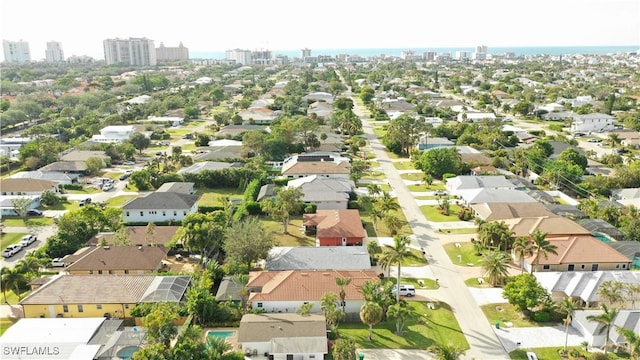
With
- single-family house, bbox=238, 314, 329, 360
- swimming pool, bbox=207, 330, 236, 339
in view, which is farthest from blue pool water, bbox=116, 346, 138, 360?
single-family house, bbox=238, 314, 329, 360

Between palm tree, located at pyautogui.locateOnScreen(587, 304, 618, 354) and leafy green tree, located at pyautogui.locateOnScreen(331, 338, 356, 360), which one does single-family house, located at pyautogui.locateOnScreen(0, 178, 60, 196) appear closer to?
leafy green tree, located at pyautogui.locateOnScreen(331, 338, 356, 360)

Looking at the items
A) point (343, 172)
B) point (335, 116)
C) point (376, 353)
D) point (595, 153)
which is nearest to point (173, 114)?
point (335, 116)

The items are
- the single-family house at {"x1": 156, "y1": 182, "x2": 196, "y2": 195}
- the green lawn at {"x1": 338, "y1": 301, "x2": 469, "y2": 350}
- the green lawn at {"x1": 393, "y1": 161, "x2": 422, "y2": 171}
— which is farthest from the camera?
the green lawn at {"x1": 393, "y1": 161, "x2": 422, "y2": 171}

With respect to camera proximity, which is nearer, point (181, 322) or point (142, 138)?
point (181, 322)

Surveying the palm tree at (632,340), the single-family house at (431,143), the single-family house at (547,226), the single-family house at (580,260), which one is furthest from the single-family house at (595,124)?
the palm tree at (632,340)

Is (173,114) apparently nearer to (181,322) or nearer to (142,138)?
(142,138)
